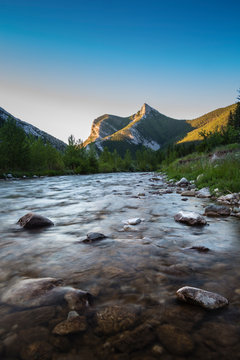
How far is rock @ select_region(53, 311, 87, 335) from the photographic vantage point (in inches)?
58.1

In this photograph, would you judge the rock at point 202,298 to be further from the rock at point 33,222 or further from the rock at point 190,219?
the rock at point 33,222

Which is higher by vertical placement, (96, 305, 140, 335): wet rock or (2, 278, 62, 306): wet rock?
(2, 278, 62, 306): wet rock

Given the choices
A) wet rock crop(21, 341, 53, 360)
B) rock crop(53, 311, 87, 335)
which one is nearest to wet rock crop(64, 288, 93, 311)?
rock crop(53, 311, 87, 335)

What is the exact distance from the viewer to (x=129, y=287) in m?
2.06

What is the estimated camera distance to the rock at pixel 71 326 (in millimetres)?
1477

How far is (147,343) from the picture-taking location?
4.50ft

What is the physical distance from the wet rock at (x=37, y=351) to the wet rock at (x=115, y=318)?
35 cm

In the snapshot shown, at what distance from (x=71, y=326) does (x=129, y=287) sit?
2.36 ft

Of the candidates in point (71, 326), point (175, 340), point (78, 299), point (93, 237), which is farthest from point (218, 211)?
point (71, 326)

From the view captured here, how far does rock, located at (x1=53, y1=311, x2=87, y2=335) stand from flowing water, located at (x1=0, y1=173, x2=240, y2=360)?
35mm

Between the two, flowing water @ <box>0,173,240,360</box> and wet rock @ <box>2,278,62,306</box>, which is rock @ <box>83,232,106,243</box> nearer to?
flowing water @ <box>0,173,240,360</box>

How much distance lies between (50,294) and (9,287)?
52cm

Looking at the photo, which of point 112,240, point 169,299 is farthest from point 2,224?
point 169,299

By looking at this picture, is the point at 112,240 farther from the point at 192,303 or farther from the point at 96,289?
the point at 192,303
